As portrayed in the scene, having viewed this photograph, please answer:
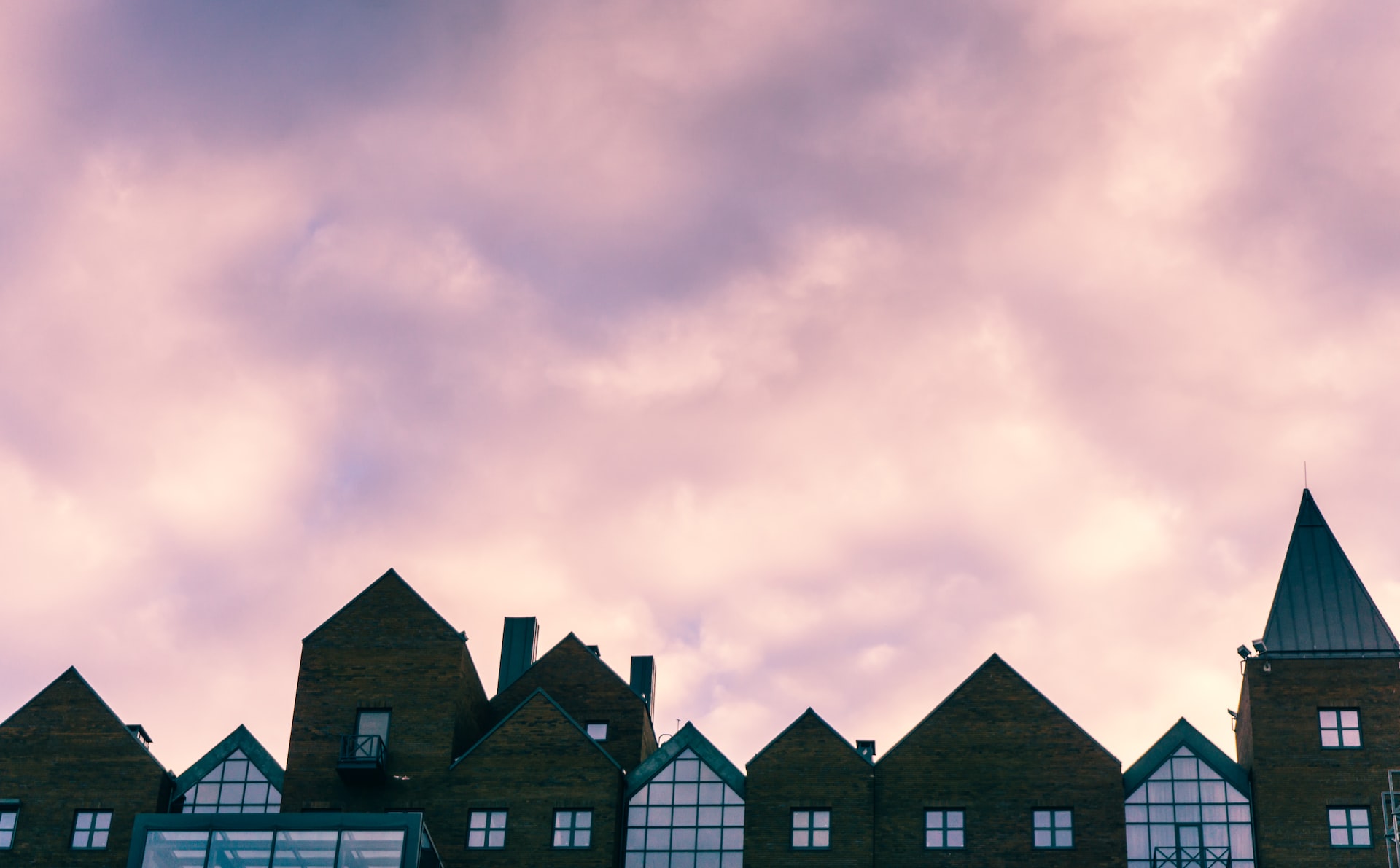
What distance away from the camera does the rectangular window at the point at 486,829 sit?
1882 inches

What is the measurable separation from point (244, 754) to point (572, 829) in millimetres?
11524

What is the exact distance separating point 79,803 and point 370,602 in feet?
35.4

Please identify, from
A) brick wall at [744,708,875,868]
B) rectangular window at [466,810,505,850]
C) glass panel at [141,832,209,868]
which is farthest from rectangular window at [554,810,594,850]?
glass panel at [141,832,209,868]

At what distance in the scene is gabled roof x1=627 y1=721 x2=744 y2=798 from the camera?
48.6m

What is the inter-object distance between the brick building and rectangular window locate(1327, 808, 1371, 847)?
0.04 metres

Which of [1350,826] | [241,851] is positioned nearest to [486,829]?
[241,851]

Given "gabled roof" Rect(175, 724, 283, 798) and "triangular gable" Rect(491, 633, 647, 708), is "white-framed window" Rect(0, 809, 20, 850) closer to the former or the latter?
"gabled roof" Rect(175, 724, 283, 798)

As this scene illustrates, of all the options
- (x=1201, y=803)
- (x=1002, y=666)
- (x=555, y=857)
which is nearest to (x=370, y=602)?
(x=555, y=857)

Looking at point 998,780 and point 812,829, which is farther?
point 812,829

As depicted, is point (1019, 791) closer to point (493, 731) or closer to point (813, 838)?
point (813, 838)

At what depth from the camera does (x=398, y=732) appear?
4959 centimetres

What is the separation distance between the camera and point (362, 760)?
48.6 metres

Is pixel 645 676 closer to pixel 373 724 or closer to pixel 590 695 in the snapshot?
pixel 590 695

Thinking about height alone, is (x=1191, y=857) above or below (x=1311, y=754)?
below
